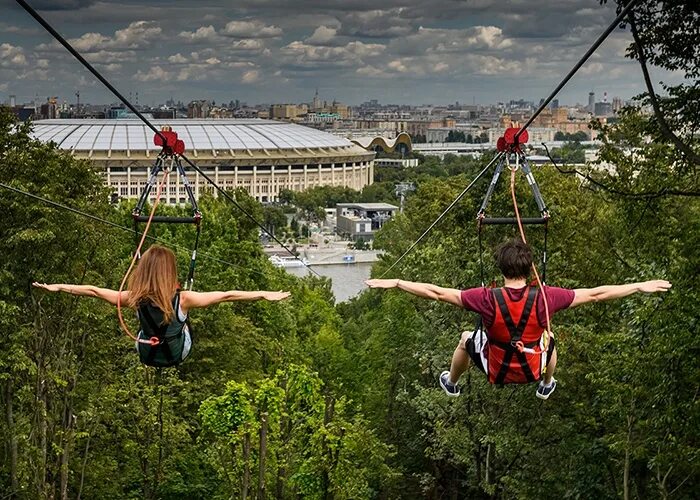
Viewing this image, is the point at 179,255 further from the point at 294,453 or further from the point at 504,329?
the point at 504,329

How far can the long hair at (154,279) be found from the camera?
7.80 m

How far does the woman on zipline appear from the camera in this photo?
7.83 m

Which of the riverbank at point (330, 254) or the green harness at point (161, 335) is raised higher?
the green harness at point (161, 335)

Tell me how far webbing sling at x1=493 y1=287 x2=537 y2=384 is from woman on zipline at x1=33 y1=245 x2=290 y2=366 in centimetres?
175

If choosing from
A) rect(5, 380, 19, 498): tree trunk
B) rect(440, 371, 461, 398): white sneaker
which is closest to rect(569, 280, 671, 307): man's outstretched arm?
rect(440, 371, 461, 398): white sneaker

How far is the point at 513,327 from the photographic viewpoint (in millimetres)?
7762

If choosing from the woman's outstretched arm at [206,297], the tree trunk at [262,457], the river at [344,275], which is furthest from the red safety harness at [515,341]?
the river at [344,275]

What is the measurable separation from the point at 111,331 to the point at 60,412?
2350 millimetres

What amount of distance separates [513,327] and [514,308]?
159mm

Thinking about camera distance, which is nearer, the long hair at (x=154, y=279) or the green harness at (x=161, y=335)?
the long hair at (x=154, y=279)

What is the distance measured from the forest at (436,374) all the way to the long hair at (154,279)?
25.2 ft

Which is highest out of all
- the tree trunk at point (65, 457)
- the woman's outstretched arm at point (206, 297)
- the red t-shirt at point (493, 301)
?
the red t-shirt at point (493, 301)

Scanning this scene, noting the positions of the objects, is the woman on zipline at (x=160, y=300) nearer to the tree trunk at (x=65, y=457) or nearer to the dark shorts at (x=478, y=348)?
the dark shorts at (x=478, y=348)

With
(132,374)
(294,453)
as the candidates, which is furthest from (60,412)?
(294,453)
